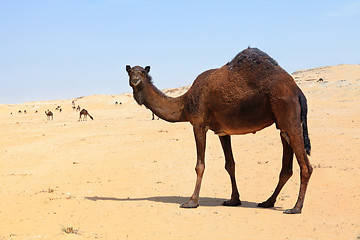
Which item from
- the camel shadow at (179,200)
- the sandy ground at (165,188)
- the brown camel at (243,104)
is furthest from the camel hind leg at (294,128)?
the camel shadow at (179,200)

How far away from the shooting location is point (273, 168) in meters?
13.7

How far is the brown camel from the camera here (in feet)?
27.5

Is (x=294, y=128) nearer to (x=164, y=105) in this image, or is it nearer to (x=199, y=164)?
(x=199, y=164)

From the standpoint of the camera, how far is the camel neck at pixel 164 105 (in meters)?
10.0

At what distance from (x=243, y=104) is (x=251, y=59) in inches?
40.1

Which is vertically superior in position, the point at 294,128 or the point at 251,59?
the point at 251,59

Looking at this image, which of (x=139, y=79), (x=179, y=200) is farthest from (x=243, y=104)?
(x=179, y=200)

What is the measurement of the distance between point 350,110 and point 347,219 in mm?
25183

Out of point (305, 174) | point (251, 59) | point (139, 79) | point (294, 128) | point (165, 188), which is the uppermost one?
point (251, 59)

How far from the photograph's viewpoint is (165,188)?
40.3 ft

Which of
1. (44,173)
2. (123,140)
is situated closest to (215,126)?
(44,173)

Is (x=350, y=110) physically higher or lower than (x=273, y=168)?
higher

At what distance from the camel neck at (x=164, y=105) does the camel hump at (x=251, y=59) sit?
1576mm

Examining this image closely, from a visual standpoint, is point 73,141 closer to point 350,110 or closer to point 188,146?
point 188,146
